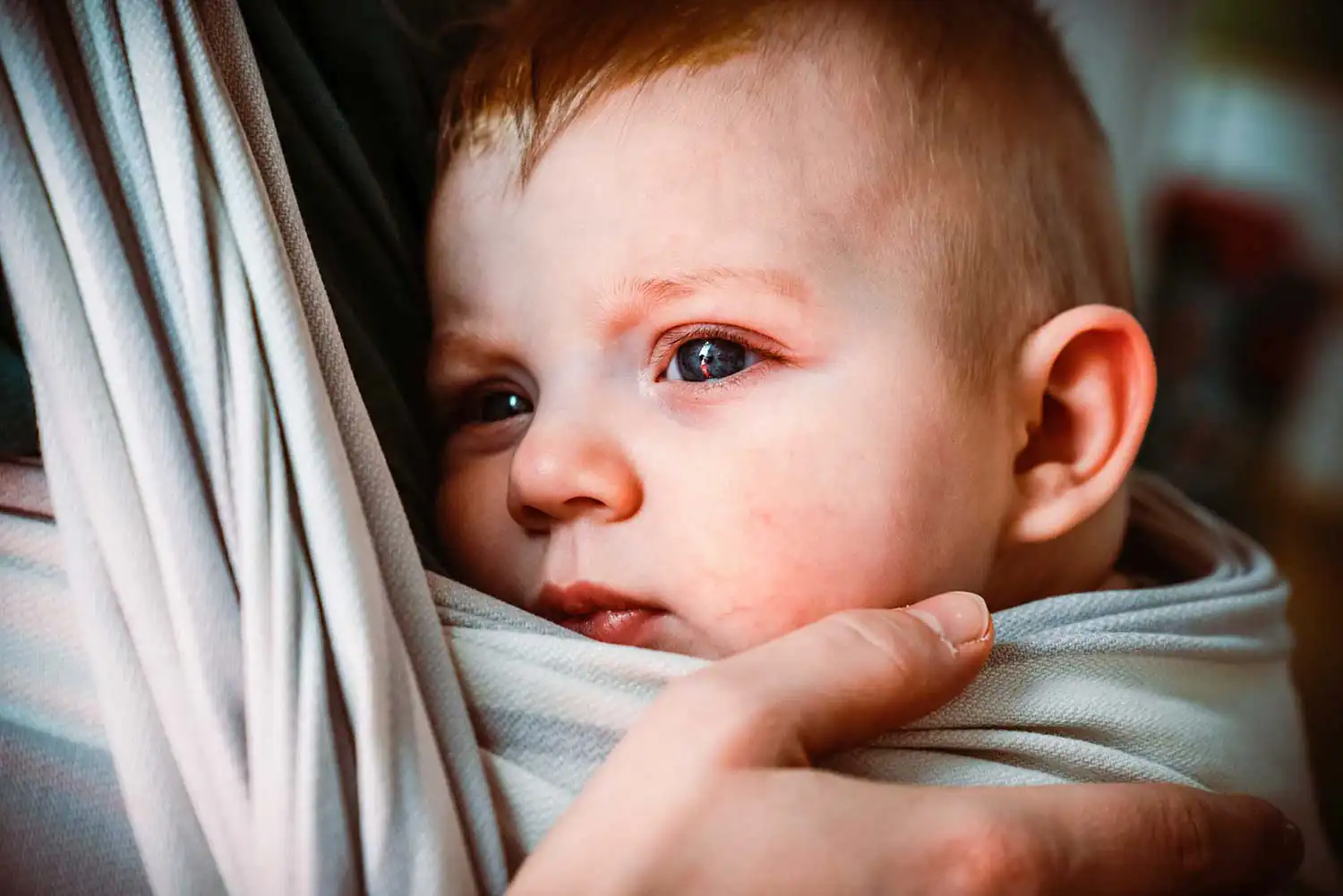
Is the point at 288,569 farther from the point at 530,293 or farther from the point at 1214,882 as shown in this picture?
the point at 1214,882

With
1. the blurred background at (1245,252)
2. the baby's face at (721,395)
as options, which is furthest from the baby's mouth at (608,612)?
the blurred background at (1245,252)

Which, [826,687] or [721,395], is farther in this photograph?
[721,395]

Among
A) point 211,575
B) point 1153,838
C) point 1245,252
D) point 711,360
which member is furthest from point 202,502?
point 1245,252

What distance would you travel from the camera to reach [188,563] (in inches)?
18.7

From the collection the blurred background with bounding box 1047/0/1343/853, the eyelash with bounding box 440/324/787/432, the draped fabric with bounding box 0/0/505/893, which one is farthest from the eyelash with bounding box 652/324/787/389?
the blurred background with bounding box 1047/0/1343/853

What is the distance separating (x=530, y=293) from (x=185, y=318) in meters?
0.24

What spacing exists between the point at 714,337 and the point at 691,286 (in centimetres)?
4

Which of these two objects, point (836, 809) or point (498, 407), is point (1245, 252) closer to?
point (498, 407)

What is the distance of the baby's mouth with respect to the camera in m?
0.65

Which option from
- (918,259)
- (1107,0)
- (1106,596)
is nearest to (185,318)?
(918,259)

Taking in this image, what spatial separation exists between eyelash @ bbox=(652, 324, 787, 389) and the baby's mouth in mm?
146

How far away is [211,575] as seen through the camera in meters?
0.48

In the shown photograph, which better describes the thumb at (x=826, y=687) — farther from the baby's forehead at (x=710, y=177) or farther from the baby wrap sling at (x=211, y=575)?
the baby's forehead at (x=710, y=177)

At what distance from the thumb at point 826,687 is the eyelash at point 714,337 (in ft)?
0.59
